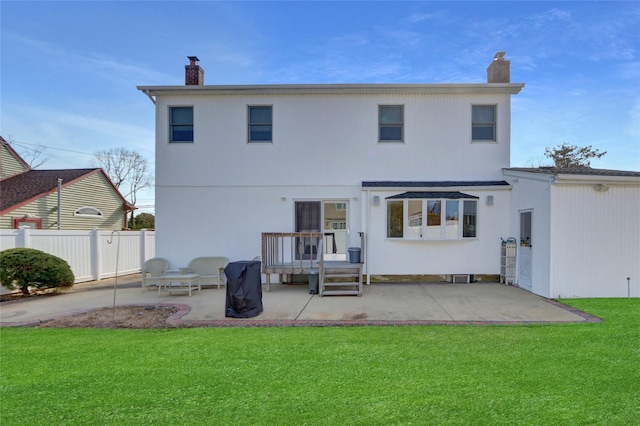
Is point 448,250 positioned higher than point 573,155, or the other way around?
point 573,155

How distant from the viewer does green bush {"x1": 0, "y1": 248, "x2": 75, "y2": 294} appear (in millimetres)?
8773

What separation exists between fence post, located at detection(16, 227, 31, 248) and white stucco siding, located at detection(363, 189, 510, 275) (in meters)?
10.3

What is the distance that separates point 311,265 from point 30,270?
7.64 metres

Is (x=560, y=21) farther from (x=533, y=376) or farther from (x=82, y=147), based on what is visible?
(x=82, y=147)

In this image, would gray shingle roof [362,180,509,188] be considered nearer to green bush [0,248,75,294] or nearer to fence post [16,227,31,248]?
green bush [0,248,75,294]

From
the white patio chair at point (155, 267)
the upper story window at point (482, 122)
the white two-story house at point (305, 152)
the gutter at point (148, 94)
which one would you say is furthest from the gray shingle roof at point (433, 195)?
the gutter at point (148, 94)

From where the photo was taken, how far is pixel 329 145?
428 inches

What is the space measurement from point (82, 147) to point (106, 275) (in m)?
26.1

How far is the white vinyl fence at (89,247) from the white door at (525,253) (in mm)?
11192

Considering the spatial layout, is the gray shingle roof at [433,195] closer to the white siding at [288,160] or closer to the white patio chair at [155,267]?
the white siding at [288,160]

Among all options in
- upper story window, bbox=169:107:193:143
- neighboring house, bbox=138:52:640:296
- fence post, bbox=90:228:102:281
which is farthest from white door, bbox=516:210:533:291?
fence post, bbox=90:228:102:281

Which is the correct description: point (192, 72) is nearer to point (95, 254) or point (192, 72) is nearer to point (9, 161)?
point (95, 254)

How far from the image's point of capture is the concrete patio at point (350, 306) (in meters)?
6.30

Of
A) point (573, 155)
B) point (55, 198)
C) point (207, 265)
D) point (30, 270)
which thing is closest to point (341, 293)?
point (207, 265)
